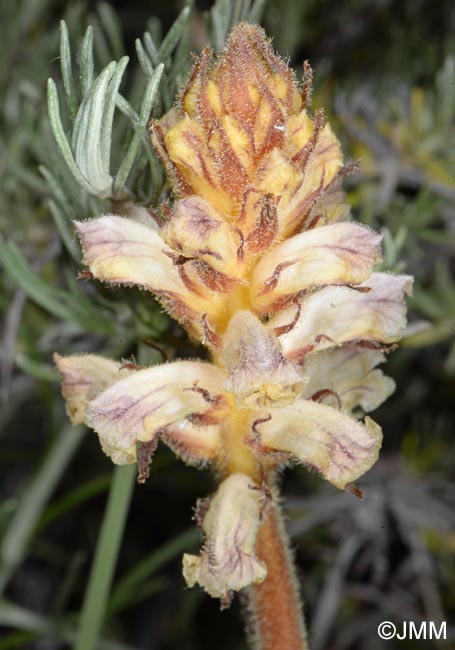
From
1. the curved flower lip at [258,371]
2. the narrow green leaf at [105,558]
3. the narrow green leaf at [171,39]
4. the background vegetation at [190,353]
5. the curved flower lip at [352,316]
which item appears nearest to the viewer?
the curved flower lip at [258,371]

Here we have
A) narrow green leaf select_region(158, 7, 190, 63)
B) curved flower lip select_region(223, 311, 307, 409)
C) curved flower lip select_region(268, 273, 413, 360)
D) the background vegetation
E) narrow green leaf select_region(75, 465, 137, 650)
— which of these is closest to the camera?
curved flower lip select_region(223, 311, 307, 409)

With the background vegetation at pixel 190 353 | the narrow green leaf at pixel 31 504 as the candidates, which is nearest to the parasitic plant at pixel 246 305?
the background vegetation at pixel 190 353

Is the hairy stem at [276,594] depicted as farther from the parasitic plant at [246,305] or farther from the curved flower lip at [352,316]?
the curved flower lip at [352,316]

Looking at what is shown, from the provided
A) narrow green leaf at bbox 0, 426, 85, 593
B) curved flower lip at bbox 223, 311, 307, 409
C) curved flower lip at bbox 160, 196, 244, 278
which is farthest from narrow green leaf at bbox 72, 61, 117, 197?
narrow green leaf at bbox 0, 426, 85, 593

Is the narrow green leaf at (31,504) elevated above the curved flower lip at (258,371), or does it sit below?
above

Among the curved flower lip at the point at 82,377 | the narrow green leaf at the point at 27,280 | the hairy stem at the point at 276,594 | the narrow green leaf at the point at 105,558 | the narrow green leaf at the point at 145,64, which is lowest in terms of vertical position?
the hairy stem at the point at 276,594

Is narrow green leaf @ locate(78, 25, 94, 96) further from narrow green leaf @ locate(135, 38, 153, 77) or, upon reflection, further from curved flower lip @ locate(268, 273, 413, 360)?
curved flower lip @ locate(268, 273, 413, 360)

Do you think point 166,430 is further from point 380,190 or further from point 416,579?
point 416,579

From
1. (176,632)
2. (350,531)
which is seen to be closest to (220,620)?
(176,632)

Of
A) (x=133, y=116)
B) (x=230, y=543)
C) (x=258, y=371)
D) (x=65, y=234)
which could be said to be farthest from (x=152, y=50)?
(x=230, y=543)
